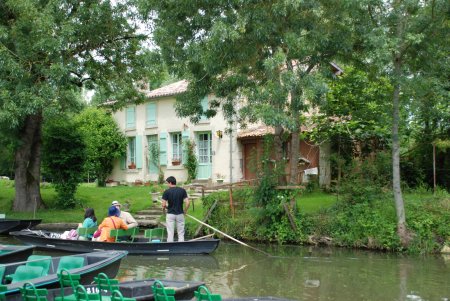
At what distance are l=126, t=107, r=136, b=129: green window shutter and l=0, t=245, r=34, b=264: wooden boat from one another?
2284 cm

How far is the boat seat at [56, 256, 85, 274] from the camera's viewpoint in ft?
34.0

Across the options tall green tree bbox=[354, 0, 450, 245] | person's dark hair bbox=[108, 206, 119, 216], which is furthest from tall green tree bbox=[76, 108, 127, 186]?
tall green tree bbox=[354, 0, 450, 245]

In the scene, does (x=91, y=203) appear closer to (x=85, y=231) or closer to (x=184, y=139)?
(x=184, y=139)

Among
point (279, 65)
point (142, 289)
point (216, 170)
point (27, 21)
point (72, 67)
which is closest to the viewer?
point (142, 289)

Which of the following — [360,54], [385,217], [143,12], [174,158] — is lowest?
[385,217]

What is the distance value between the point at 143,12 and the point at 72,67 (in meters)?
6.10

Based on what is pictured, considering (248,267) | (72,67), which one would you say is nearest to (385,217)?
(248,267)

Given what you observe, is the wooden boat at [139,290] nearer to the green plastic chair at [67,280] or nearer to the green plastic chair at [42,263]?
the green plastic chair at [67,280]

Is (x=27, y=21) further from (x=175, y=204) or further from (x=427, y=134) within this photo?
(x=427, y=134)

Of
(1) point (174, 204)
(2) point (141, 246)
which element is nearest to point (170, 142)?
(1) point (174, 204)

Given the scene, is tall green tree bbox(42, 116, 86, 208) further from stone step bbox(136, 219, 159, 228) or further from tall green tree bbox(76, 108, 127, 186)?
tall green tree bbox(76, 108, 127, 186)

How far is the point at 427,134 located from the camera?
2264 cm

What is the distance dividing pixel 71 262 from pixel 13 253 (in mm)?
2591

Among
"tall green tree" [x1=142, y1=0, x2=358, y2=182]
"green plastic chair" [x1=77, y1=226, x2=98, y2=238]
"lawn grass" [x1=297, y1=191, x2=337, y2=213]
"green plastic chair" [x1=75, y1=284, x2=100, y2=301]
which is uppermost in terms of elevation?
"tall green tree" [x1=142, y1=0, x2=358, y2=182]
